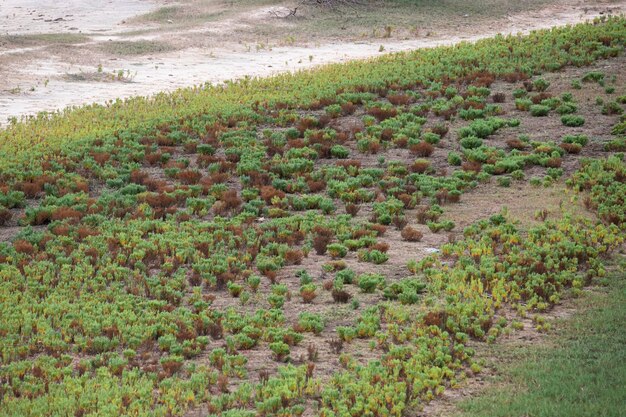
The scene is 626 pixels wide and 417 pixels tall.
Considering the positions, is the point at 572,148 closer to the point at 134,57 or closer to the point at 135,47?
the point at 134,57

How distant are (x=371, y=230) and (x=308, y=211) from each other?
55.2 inches

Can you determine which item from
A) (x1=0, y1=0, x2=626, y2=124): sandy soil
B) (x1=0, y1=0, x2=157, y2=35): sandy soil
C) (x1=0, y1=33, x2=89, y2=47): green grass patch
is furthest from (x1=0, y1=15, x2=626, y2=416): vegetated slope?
(x1=0, y1=0, x2=157, y2=35): sandy soil

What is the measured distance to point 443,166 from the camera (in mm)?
17609

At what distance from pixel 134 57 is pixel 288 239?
54.8 ft

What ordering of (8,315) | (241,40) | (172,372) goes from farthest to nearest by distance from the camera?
1. (241,40)
2. (8,315)
3. (172,372)

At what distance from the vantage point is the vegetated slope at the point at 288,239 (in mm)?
9969

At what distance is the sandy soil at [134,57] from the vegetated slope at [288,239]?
264 cm

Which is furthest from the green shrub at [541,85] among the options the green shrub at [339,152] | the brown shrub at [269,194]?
the brown shrub at [269,194]

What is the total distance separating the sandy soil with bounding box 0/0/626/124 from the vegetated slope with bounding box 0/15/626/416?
104 inches

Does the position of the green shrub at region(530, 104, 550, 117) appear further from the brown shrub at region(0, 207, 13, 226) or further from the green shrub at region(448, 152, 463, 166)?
the brown shrub at region(0, 207, 13, 226)

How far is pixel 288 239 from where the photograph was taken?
14.1 m

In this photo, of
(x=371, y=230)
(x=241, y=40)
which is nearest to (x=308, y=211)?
(x=371, y=230)

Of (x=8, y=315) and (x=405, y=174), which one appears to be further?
(x=405, y=174)

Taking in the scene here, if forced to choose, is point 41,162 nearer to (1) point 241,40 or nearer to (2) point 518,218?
(2) point 518,218
